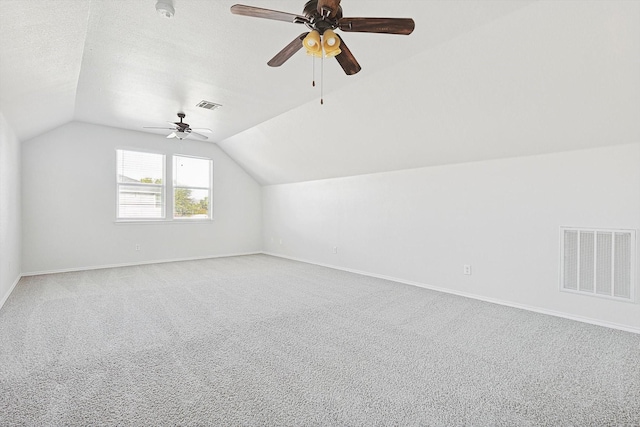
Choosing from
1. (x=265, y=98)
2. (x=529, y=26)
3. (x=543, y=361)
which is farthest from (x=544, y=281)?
(x=265, y=98)

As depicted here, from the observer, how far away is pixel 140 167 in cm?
639

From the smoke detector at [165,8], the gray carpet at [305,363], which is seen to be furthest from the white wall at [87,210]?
the smoke detector at [165,8]

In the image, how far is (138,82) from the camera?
A: 374 centimetres

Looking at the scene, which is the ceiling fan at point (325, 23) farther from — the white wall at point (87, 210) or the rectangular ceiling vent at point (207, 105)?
the white wall at point (87, 210)

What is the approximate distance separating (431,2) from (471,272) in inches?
126

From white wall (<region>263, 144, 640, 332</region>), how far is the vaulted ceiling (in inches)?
9.1

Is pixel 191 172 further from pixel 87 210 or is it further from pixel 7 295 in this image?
pixel 7 295

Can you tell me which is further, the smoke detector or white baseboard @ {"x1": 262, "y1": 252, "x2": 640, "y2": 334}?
white baseboard @ {"x1": 262, "y1": 252, "x2": 640, "y2": 334}

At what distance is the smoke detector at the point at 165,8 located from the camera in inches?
87.4

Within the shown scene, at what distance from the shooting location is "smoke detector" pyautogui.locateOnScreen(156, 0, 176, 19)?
222cm

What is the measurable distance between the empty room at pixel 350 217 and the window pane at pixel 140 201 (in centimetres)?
18

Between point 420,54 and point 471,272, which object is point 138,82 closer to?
point 420,54

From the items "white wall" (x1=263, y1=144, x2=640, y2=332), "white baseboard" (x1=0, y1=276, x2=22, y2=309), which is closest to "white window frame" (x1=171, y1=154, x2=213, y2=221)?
"white baseboard" (x1=0, y1=276, x2=22, y2=309)

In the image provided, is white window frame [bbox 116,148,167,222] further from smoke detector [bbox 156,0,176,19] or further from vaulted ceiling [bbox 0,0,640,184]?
smoke detector [bbox 156,0,176,19]
